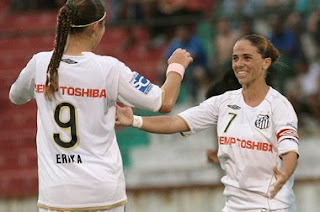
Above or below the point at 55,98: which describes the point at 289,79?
above

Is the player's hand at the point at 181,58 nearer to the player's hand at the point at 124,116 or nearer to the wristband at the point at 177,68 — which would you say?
the wristband at the point at 177,68

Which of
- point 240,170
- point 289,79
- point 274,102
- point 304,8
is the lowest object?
point 240,170

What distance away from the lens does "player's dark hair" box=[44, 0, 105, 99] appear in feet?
16.6

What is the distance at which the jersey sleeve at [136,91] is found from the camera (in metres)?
5.10

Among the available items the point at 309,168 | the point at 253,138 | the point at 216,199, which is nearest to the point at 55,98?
the point at 253,138

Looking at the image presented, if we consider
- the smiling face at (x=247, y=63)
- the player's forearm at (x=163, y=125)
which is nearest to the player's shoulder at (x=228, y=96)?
the smiling face at (x=247, y=63)

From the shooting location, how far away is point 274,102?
5992 mm

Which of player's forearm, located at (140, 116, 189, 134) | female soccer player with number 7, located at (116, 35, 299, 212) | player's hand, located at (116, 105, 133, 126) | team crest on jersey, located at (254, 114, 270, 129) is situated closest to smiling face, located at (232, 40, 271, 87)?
female soccer player with number 7, located at (116, 35, 299, 212)

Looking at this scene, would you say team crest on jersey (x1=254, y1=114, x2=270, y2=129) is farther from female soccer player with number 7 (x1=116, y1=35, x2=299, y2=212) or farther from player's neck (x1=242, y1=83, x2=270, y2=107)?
player's neck (x1=242, y1=83, x2=270, y2=107)

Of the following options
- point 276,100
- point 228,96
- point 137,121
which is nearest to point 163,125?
point 137,121

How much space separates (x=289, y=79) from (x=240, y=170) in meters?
5.08

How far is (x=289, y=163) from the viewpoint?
5699 mm

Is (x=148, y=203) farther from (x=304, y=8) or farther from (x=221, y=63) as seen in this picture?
(x=304, y=8)

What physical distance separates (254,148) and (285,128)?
0.24m
